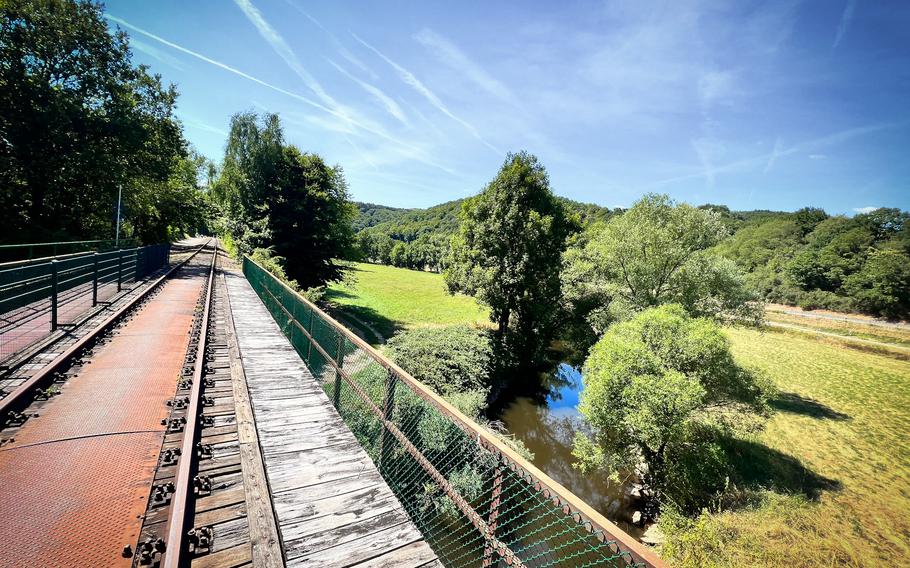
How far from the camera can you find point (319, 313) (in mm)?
6055

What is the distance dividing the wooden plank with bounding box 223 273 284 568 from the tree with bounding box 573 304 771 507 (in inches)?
361

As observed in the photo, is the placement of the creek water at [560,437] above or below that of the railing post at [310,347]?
below

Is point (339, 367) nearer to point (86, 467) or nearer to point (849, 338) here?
point (86, 467)

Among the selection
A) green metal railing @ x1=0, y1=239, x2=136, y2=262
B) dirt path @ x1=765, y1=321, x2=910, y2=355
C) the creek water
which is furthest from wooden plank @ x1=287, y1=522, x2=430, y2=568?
dirt path @ x1=765, y1=321, x2=910, y2=355

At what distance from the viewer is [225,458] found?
12.0 feet

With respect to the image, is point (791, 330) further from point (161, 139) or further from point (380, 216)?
point (380, 216)

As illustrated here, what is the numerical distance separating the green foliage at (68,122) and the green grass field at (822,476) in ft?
56.9

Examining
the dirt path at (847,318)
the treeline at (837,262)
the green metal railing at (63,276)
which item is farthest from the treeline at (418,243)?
the green metal railing at (63,276)

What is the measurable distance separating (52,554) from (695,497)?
12641 millimetres

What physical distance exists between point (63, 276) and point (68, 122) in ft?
54.3

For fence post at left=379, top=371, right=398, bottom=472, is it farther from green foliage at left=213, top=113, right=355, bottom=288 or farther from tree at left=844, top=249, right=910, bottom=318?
tree at left=844, top=249, right=910, bottom=318

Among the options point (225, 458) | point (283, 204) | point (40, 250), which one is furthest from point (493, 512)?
point (40, 250)

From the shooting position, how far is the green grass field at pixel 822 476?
7824 mm

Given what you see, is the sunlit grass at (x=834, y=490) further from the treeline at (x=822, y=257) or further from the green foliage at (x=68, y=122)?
the green foliage at (x=68, y=122)
